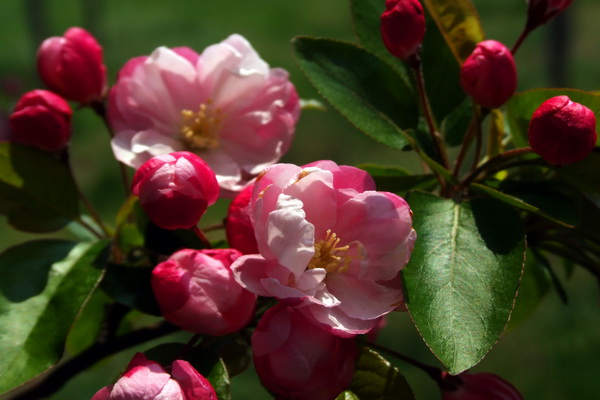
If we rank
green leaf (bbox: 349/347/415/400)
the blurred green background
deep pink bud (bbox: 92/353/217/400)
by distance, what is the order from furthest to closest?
1. the blurred green background
2. green leaf (bbox: 349/347/415/400)
3. deep pink bud (bbox: 92/353/217/400)

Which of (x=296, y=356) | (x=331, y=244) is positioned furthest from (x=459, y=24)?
(x=296, y=356)

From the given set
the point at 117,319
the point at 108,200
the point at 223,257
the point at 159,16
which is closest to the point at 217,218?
the point at 108,200

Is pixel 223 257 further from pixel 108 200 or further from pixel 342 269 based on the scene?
pixel 108 200

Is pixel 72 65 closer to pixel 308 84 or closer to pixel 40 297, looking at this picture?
pixel 40 297

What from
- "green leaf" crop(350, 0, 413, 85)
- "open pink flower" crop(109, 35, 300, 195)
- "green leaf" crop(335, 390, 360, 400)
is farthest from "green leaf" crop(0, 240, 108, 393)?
"green leaf" crop(350, 0, 413, 85)

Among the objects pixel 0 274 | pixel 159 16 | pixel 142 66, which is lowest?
pixel 159 16

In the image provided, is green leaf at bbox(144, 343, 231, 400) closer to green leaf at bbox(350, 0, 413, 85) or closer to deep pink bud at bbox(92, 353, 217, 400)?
deep pink bud at bbox(92, 353, 217, 400)
